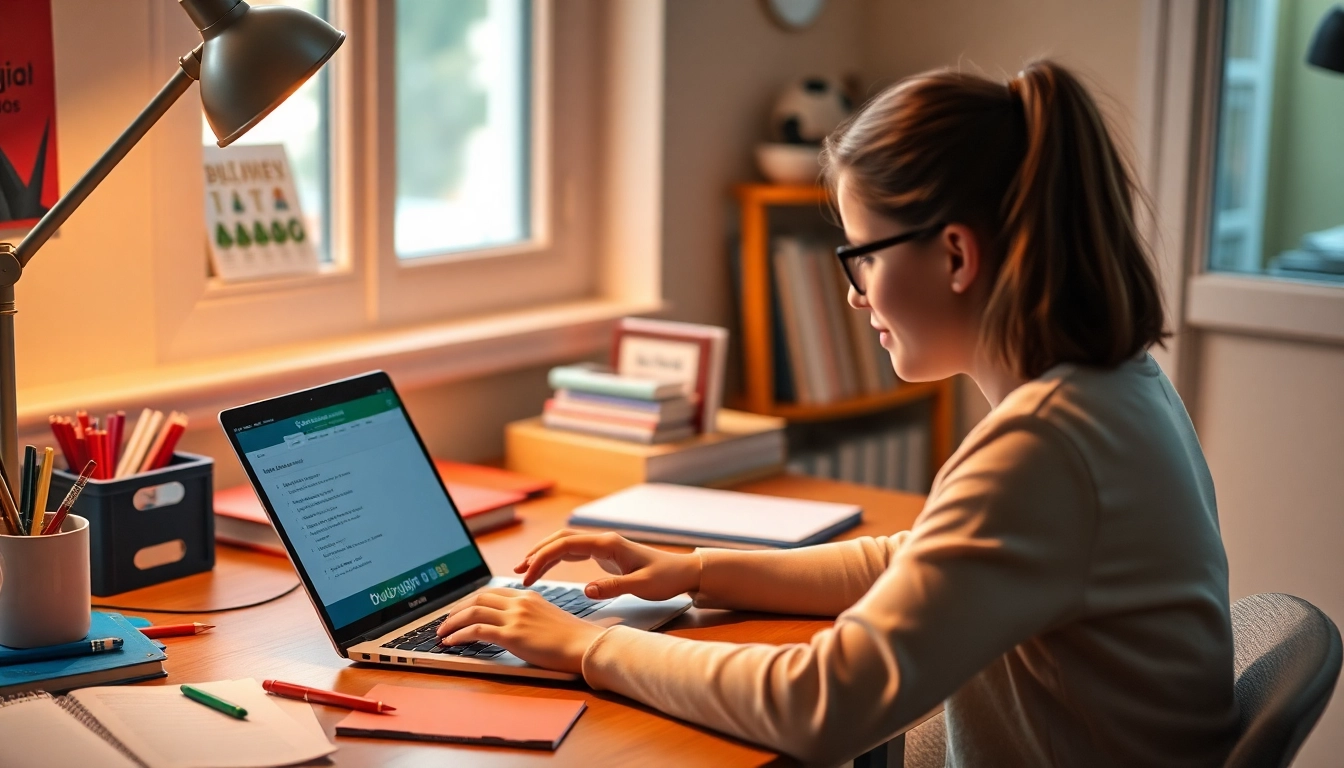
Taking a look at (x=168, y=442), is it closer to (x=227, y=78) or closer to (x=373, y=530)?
(x=373, y=530)

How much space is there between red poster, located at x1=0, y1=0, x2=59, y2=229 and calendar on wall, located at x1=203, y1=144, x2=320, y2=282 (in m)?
0.26

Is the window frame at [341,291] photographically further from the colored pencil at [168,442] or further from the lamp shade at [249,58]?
the lamp shade at [249,58]

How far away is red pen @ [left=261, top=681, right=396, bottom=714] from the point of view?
1122mm

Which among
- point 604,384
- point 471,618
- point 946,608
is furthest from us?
point 604,384

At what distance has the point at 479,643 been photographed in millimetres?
1247

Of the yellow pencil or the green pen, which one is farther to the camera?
the yellow pencil

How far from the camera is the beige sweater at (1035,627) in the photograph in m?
1.02

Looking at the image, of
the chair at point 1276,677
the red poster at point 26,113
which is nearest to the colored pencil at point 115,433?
the red poster at point 26,113

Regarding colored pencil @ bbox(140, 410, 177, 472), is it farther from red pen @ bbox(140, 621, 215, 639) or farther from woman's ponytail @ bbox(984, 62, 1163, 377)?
woman's ponytail @ bbox(984, 62, 1163, 377)

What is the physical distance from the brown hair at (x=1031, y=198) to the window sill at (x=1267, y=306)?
4.43 feet

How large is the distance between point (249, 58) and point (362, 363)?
72cm

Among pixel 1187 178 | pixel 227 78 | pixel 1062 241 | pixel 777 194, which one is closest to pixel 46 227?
pixel 227 78

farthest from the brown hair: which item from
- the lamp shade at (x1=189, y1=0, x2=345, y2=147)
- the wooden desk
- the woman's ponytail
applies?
the lamp shade at (x1=189, y1=0, x2=345, y2=147)

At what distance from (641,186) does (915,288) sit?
127 cm
